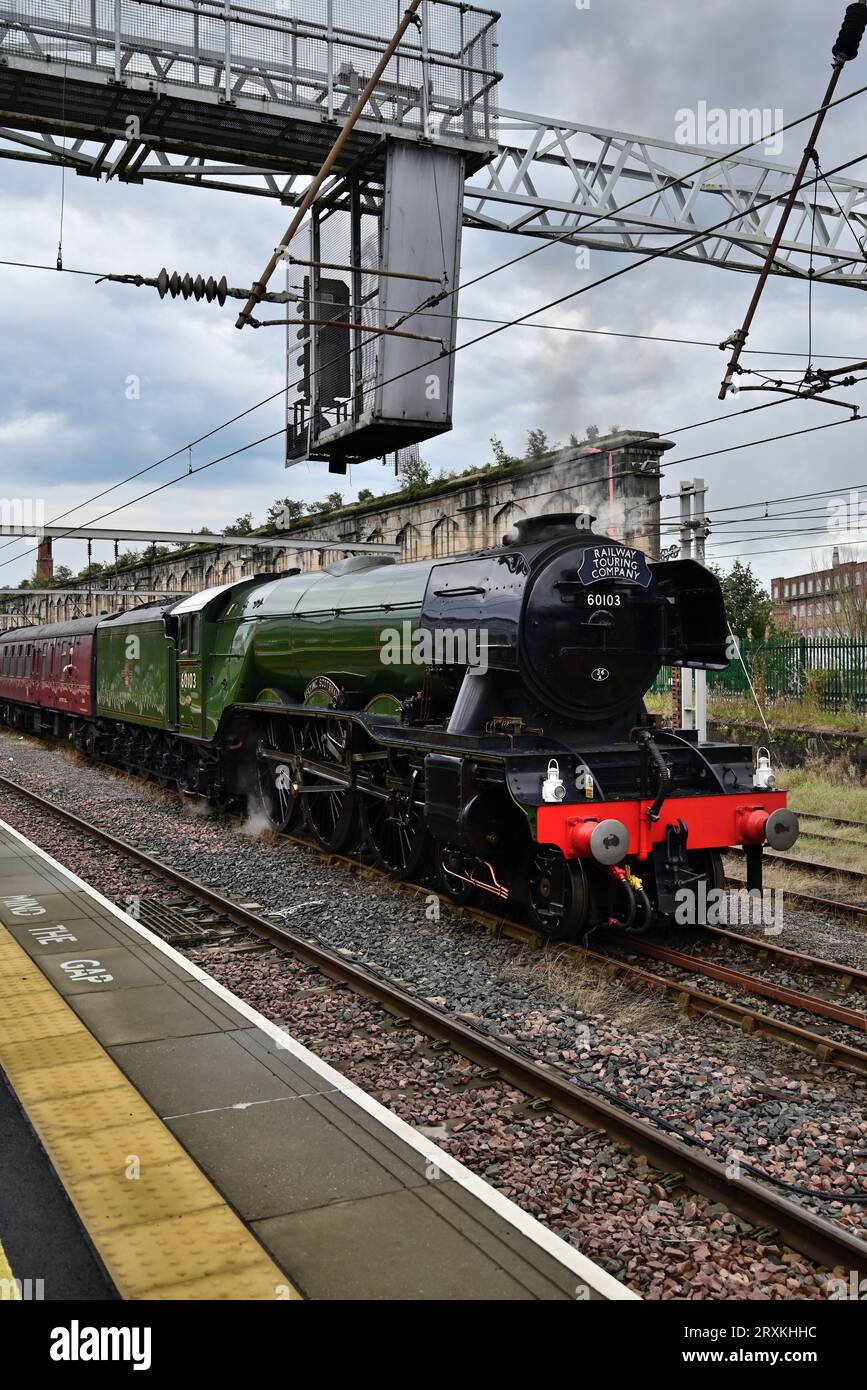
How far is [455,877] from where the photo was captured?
28.9 feet

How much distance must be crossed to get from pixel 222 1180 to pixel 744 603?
29887mm

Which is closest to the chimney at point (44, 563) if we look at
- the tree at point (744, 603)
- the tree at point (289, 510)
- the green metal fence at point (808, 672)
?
the tree at point (289, 510)

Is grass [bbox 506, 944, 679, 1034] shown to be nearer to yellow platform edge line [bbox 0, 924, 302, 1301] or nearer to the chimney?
yellow platform edge line [bbox 0, 924, 302, 1301]

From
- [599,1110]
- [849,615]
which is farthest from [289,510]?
[599,1110]

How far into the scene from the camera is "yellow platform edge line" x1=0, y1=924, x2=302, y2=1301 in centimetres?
317

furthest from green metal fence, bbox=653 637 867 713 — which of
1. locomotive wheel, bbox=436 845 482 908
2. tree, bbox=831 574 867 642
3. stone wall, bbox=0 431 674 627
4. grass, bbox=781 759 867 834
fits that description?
locomotive wheel, bbox=436 845 482 908

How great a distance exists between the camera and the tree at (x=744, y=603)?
28.5 metres

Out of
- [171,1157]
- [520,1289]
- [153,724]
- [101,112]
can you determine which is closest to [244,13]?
[101,112]

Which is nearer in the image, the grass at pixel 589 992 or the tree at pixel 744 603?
the grass at pixel 589 992

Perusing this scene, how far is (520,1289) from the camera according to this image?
3145mm

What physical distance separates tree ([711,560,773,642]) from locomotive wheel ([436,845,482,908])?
19870mm

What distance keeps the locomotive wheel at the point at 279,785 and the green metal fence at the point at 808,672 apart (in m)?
8.08

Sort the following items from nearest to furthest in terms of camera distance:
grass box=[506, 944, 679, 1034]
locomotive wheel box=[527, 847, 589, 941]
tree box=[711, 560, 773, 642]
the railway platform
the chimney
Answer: the railway platform
grass box=[506, 944, 679, 1034]
locomotive wheel box=[527, 847, 589, 941]
tree box=[711, 560, 773, 642]
the chimney

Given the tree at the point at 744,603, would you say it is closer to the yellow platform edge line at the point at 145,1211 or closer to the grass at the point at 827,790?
the grass at the point at 827,790
